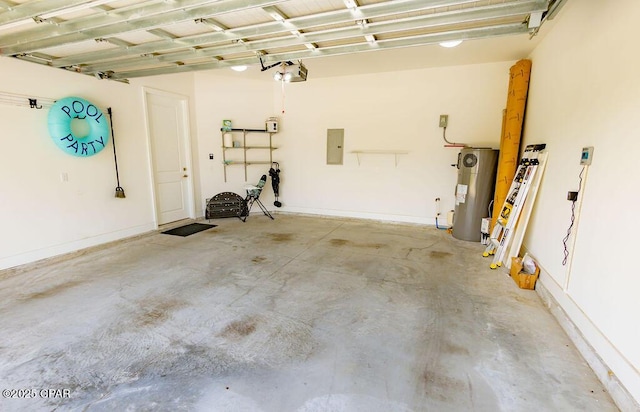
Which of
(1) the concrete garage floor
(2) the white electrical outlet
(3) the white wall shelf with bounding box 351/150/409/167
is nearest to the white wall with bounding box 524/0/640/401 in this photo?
(1) the concrete garage floor

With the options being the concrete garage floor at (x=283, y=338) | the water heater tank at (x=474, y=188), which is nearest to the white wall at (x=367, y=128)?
the water heater tank at (x=474, y=188)

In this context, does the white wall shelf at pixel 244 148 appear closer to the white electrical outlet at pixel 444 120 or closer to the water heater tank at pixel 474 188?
the white electrical outlet at pixel 444 120

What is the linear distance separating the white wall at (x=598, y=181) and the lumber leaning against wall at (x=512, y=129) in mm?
928

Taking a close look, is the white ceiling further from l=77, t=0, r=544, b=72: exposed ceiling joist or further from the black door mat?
the black door mat

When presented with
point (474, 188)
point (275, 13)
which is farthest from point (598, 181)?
point (275, 13)

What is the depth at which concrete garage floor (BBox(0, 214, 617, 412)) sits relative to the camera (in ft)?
5.59

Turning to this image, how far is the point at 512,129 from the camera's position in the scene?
4.35 meters

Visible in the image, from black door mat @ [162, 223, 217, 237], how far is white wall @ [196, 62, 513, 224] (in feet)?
2.98

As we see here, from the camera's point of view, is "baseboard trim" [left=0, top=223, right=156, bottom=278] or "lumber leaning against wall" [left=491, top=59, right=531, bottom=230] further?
"lumber leaning against wall" [left=491, top=59, right=531, bottom=230]

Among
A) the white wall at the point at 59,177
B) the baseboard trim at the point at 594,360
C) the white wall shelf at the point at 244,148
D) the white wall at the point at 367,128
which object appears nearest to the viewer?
the baseboard trim at the point at 594,360

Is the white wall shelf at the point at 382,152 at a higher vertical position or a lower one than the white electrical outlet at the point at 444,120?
lower

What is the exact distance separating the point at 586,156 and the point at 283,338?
283cm

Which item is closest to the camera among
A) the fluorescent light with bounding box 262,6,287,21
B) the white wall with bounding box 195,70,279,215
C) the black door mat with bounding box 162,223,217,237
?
the fluorescent light with bounding box 262,6,287,21

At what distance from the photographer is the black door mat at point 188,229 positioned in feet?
16.8
